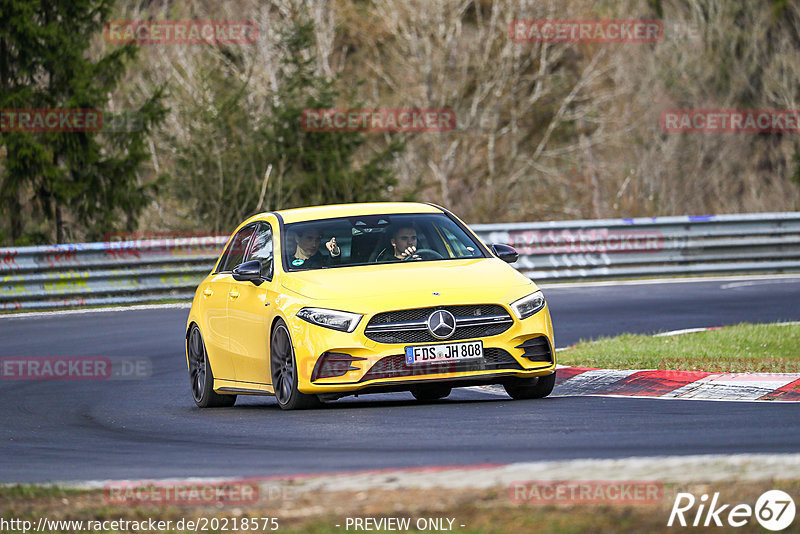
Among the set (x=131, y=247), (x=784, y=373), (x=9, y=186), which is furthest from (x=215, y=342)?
(x=9, y=186)

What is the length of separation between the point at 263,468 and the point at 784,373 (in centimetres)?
530

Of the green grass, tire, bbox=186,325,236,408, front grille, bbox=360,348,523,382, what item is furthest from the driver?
the green grass

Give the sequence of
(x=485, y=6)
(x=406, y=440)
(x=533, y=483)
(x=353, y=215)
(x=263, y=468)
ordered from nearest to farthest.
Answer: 1. (x=533, y=483)
2. (x=263, y=468)
3. (x=406, y=440)
4. (x=353, y=215)
5. (x=485, y=6)

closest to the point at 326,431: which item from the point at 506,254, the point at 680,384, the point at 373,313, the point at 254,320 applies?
the point at 373,313

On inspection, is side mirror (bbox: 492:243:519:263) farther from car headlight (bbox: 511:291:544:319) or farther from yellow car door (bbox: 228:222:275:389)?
yellow car door (bbox: 228:222:275:389)

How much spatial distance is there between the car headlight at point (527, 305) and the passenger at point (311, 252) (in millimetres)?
1559

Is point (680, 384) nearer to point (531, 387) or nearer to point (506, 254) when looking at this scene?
point (531, 387)

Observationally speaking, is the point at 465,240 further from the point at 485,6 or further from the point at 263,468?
the point at 485,6

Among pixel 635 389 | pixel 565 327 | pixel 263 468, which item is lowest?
pixel 565 327

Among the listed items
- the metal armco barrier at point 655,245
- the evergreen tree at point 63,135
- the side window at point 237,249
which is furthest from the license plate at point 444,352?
the evergreen tree at point 63,135

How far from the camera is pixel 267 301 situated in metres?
10.9

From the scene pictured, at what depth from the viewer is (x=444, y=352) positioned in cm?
1010

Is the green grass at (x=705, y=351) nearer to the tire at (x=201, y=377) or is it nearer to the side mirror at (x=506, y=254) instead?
the side mirror at (x=506, y=254)

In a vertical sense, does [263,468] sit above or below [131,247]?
above
